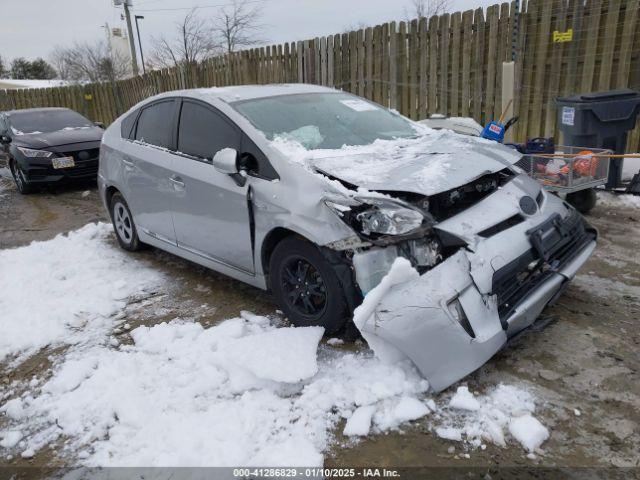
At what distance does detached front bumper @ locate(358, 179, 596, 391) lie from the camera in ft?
8.79

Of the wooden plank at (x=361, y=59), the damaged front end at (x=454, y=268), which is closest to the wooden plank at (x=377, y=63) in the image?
the wooden plank at (x=361, y=59)

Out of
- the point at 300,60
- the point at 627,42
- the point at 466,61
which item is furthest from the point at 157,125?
the point at 300,60

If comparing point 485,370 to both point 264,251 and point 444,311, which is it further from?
point 264,251

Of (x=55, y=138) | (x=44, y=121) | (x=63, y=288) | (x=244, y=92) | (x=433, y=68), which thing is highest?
(x=433, y=68)

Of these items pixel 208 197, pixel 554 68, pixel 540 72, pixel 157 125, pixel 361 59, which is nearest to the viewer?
pixel 208 197

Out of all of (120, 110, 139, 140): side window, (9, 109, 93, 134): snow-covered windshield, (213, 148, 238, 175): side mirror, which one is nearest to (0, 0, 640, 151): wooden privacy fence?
(9, 109, 93, 134): snow-covered windshield

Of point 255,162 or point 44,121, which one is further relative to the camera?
point 44,121

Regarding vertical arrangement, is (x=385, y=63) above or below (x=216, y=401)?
above

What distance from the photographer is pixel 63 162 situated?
930 cm

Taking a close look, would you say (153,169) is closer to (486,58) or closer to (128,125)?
(128,125)

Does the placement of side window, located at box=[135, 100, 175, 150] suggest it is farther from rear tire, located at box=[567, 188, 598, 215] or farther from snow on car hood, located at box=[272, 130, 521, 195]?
rear tire, located at box=[567, 188, 598, 215]

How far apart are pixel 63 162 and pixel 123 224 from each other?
459 centimetres

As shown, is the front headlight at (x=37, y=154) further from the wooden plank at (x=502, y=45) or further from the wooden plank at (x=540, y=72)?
the wooden plank at (x=540, y=72)

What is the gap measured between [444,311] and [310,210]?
3.38ft
